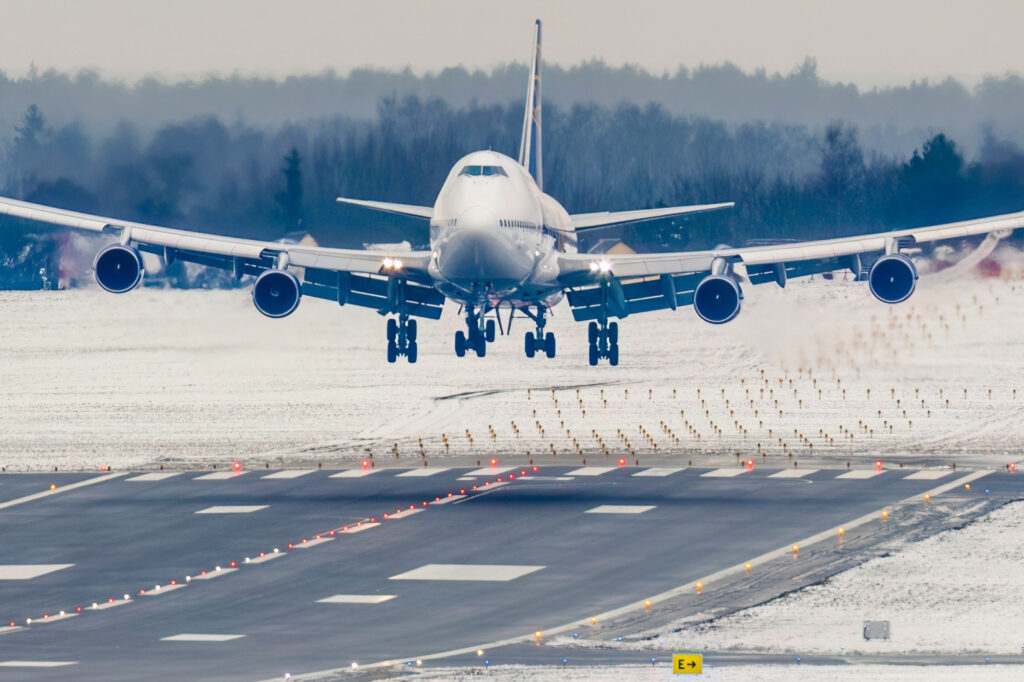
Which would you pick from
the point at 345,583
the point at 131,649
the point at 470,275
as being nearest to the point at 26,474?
the point at 470,275

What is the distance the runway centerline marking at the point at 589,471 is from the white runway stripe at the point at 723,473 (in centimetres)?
404

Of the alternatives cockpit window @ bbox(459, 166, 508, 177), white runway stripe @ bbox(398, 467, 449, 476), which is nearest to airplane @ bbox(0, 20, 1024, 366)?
cockpit window @ bbox(459, 166, 508, 177)

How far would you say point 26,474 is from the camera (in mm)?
78000

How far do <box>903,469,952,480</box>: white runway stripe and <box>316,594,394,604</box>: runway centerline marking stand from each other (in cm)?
2627

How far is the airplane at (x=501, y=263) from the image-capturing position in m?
69.7

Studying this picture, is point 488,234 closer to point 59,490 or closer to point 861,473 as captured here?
point 861,473

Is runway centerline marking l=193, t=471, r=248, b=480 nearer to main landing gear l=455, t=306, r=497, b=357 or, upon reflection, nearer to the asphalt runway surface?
the asphalt runway surface

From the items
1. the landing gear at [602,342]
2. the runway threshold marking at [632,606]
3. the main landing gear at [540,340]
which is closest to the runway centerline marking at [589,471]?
the main landing gear at [540,340]

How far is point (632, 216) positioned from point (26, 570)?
26.1 meters

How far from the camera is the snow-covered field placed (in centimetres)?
8356

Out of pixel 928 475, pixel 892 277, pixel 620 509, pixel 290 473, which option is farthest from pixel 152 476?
pixel 928 475

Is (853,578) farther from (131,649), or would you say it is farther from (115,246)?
(115,246)

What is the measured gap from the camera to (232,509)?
6800 centimetres

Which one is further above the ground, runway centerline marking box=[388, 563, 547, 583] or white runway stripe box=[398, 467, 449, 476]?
white runway stripe box=[398, 467, 449, 476]
